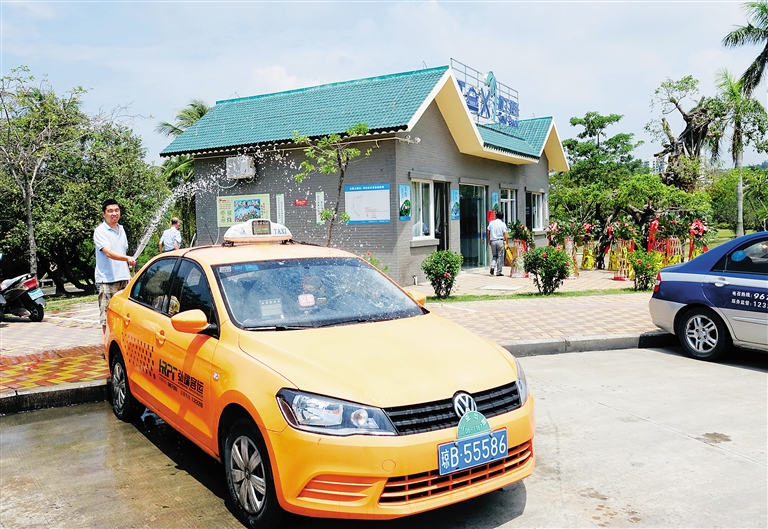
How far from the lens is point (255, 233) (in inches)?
242

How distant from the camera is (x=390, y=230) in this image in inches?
623

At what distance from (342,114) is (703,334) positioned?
435 inches

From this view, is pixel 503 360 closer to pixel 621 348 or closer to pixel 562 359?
pixel 562 359

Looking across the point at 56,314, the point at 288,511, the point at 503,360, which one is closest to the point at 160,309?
the point at 288,511

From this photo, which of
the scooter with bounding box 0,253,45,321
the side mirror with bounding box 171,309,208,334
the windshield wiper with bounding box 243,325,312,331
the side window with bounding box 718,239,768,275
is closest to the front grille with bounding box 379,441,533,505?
the windshield wiper with bounding box 243,325,312,331

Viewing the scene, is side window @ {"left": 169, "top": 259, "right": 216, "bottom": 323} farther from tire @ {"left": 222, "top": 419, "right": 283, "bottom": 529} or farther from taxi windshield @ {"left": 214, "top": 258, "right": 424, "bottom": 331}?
tire @ {"left": 222, "top": 419, "right": 283, "bottom": 529}

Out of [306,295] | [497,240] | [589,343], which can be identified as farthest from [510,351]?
[497,240]

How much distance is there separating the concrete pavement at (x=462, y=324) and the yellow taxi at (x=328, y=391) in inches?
79.3

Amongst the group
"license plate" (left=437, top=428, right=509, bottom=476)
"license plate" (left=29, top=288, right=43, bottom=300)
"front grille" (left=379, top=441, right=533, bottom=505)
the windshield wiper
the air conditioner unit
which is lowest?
"front grille" (left=379, top=441, right=533, bottom=505)

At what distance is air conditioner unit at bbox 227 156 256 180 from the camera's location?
17500 mm

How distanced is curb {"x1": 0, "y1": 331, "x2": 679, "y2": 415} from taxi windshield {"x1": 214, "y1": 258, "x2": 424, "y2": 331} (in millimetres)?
→ 2800

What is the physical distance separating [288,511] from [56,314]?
1095 cm

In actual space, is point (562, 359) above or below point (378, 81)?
below

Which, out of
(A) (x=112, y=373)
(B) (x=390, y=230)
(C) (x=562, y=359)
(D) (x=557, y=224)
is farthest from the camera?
(D) (x=557, y=224)
